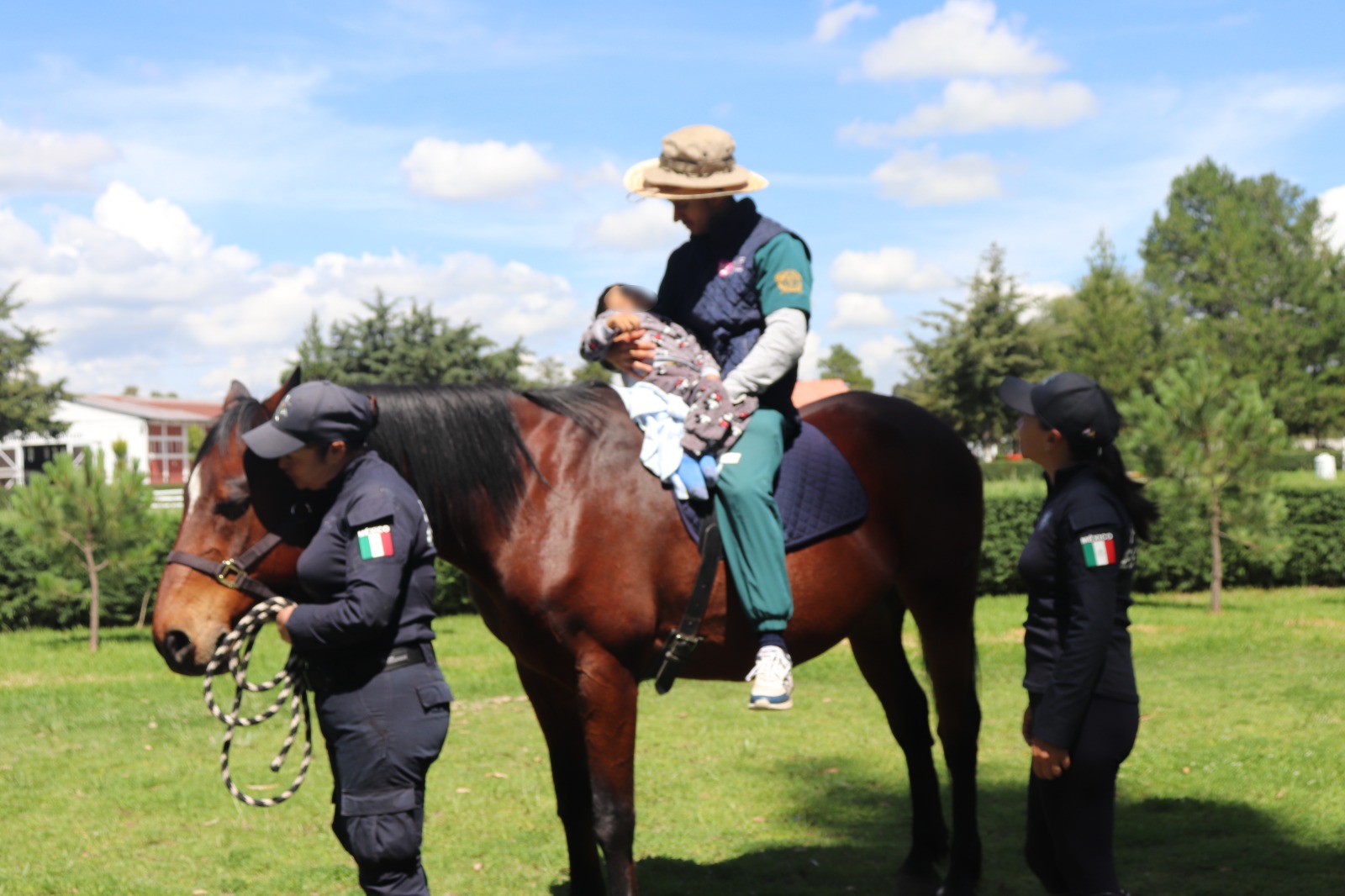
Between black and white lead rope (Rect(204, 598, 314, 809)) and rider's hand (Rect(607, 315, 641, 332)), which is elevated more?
rider's hand (Rect(607, 315, 641, 332))

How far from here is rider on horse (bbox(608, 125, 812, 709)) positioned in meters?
3.86

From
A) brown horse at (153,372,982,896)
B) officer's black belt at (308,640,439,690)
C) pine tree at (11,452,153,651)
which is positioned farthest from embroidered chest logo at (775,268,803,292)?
pine tree at (11,452,153,651)

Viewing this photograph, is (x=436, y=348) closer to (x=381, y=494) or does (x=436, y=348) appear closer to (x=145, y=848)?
(x=145, y=848)

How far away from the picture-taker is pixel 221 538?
10.5 feet

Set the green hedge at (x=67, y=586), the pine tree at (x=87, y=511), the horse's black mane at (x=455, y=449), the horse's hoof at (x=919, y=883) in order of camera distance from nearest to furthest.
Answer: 1. the horse's black mane at (x=455, y=449)
2. the horse's hoof at (x=919, y=883)
3. the pine tree at (x=87, y=511)
4. the green hedge at (x=67, y=586)

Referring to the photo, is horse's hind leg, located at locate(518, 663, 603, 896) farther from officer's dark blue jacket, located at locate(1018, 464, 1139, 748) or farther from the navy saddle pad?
officer's dark blue jacket, located at locate(1018, 464, 1139, 748)

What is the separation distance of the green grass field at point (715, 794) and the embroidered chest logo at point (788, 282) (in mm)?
2686

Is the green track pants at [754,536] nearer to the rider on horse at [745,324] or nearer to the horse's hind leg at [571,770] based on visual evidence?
the rider on horse at [745,324]

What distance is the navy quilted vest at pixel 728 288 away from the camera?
4.14 m


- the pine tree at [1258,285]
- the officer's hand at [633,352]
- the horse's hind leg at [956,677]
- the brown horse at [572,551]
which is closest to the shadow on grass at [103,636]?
the brown horse at [572,551]

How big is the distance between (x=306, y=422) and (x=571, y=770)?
206 cm

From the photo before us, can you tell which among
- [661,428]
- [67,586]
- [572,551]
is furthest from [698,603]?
[67,586]

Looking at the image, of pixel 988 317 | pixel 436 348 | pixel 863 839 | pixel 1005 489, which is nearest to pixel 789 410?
pixel 863 839

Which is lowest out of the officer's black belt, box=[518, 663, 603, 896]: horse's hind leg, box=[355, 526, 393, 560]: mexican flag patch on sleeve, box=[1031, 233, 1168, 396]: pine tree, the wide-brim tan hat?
box=[518, 663, 603, 896]: horse's hind leg
